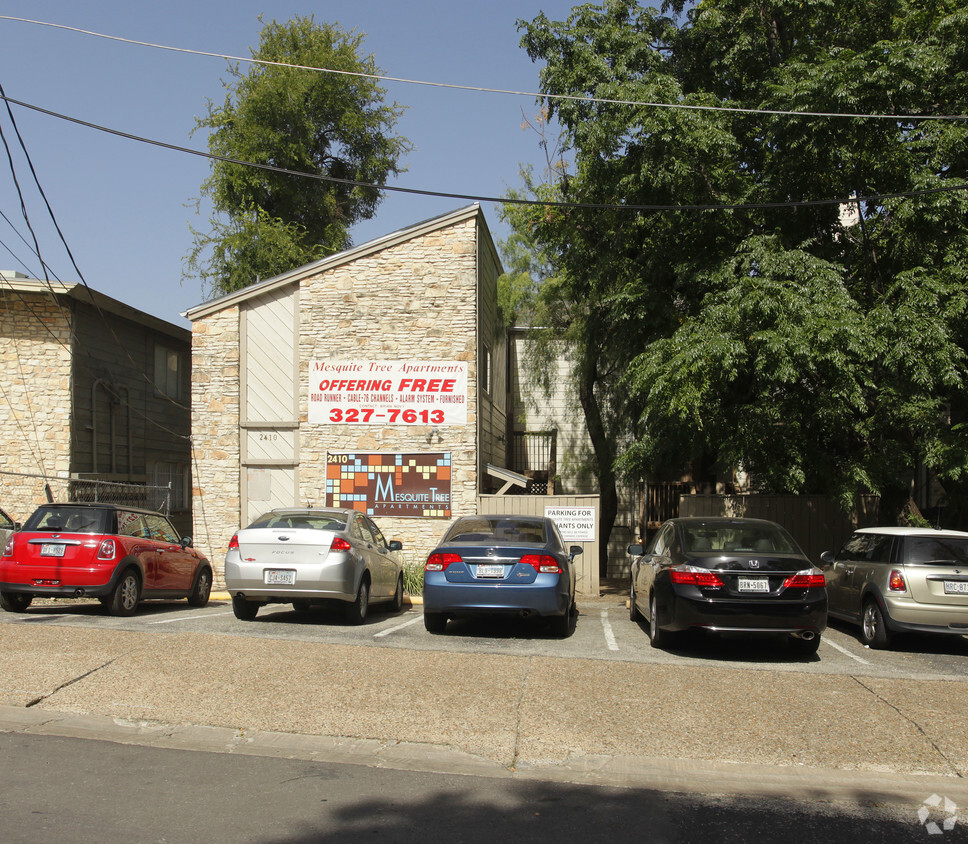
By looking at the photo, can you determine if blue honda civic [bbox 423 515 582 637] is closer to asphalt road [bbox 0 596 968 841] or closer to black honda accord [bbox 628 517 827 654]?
asphalt road [bbox 0 596 968 841]

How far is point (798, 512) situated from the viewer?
17.7m

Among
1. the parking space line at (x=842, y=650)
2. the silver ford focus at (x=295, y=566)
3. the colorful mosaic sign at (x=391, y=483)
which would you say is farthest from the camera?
the colorful mosaic sign at (x=391, y=483)

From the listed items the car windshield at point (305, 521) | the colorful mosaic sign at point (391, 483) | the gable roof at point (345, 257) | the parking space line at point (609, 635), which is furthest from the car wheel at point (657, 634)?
the gable roof at point (345, 257)

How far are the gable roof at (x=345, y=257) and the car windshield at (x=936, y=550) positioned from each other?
35.5ft

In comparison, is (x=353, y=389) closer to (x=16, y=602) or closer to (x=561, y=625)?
(x=16, y=602)

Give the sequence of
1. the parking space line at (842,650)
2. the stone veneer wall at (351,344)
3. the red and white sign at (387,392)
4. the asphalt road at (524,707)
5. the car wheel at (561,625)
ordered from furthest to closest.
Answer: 1. the stone veneer wall at (351,344)
2. the red and white sign at (387,392)
3. the car wheel at (561,625)
4. the parking space line at (842,650)
5. the asphalt road at (524,707)

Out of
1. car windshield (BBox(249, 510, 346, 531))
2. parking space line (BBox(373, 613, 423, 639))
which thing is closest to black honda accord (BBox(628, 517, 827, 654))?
parking space line (BBox(373, 613, 423, 639))

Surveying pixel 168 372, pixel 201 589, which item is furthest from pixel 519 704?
pixel 168 372

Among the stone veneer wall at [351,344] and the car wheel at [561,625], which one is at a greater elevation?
the stone veneer wall at [351,344]

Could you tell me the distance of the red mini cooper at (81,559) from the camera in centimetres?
1150

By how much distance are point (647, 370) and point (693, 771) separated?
9.22 metres

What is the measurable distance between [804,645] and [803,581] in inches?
70.7

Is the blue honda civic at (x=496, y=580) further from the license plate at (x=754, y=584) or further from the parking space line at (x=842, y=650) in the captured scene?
the parking space line at (x=842, y=650)

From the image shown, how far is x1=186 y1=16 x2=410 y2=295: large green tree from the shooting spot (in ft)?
103
